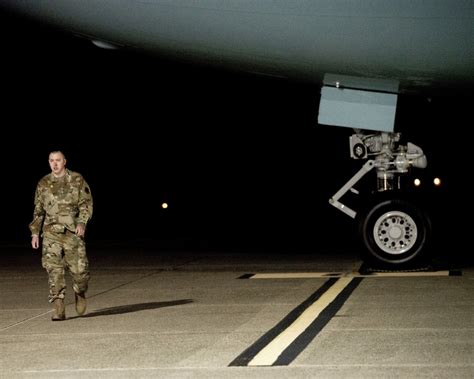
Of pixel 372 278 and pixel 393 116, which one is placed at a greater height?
pixel 393 116

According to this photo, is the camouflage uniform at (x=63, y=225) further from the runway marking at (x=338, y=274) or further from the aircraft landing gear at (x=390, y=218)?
the aircraft landing gear at (x=390, y=218)

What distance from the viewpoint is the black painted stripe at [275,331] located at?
268 inches

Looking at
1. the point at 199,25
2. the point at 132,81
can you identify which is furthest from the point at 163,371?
the point at 132,81

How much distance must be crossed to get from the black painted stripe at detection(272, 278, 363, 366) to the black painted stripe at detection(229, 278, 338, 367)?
0.19 metres

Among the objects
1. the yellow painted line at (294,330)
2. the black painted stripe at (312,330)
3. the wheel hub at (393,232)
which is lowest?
the yellow painted line at (294,330)

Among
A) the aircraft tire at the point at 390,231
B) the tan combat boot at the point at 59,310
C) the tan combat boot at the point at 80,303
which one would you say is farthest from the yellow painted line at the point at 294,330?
the tan combat boot at the point at 59,310

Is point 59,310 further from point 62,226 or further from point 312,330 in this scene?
point 312,330

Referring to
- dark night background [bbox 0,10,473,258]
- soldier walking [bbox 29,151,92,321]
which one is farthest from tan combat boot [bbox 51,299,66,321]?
dark night background [bbox 0,10,473,258]

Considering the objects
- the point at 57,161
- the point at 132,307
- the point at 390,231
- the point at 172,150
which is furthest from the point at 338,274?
the point at 172,150

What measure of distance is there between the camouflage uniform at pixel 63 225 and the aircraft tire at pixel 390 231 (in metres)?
4.05

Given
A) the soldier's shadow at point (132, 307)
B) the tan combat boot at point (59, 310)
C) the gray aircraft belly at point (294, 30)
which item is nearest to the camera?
the tan combat boot at point (59, 310)

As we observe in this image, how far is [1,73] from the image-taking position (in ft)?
107

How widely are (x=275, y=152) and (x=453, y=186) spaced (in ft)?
24.6

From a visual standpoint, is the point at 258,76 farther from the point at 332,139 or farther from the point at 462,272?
the point at 332,139
